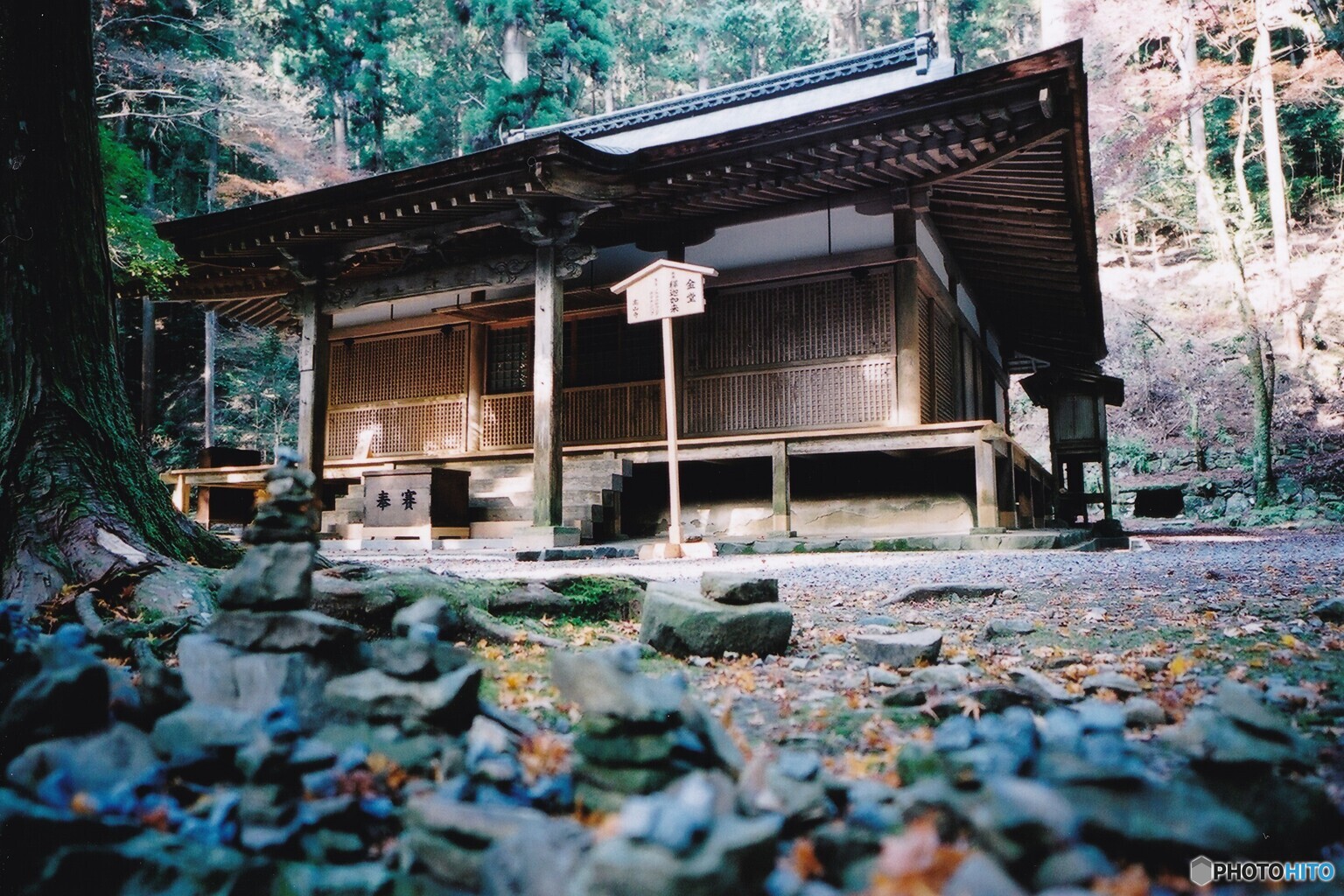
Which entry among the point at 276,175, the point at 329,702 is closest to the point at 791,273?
the point at 329,702

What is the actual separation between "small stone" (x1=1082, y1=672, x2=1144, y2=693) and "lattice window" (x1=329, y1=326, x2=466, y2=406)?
1132cm

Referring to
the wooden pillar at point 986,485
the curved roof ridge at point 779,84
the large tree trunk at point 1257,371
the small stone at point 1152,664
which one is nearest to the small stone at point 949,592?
the small stone at point 1152,664

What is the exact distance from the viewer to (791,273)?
1012cm

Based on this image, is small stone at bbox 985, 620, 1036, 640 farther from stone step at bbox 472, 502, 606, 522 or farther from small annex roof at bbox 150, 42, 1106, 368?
stone step at bbox 472, 502, 606, 522

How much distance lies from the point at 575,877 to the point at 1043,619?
3.51 m

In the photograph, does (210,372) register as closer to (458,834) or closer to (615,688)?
(615,688)

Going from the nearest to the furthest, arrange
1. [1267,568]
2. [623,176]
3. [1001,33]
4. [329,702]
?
[329,702] → [1267,568] → [623,176] → [1001,33]

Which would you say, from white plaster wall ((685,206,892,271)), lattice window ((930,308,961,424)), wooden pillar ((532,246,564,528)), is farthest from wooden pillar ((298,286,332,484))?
lattice window ((930,308,961,424))

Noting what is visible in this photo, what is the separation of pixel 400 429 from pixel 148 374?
32.6ft

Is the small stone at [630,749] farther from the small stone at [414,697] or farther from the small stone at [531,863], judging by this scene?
the small stone at [414,697]

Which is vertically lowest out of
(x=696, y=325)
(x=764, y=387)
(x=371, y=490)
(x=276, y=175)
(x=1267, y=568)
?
(x=1267, y=568)

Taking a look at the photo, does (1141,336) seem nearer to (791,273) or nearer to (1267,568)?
(791,273)

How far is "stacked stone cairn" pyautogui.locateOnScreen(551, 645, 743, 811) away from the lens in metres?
1.47

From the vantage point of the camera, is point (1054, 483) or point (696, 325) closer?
point (696, 325)
